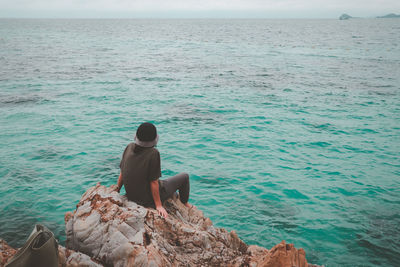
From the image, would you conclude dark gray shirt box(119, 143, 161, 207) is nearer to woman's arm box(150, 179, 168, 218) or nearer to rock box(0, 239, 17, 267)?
woman's arm box(150, 179, 168, 218)

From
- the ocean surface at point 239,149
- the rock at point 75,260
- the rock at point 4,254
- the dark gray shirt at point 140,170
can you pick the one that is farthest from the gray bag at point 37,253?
the ocean surface at point 239,149

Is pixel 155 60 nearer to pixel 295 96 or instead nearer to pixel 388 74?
pixel 295 96

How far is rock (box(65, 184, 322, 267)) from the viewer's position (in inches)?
171

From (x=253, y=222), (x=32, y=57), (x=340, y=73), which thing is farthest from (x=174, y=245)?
(x=32, y=57)

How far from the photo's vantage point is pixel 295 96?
22453 millimetres

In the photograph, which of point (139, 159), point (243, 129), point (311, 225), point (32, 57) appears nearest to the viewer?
point (139, 159)

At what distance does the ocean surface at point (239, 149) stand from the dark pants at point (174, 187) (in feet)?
8.12

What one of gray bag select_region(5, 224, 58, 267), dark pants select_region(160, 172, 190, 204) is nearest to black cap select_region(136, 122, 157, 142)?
dark pants select_region(160, 172, 190, 204)

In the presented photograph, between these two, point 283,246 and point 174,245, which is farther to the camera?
point 174,245

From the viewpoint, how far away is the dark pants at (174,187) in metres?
6.13

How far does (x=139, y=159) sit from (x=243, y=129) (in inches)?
441

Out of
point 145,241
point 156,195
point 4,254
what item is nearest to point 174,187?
point 156,195

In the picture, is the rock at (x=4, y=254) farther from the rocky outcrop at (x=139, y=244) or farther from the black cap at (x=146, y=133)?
the black cap at (x=146, y=133)

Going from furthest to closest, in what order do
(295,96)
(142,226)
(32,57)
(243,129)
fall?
(32,57)
(295,96)
(243,129)
(142,226)
